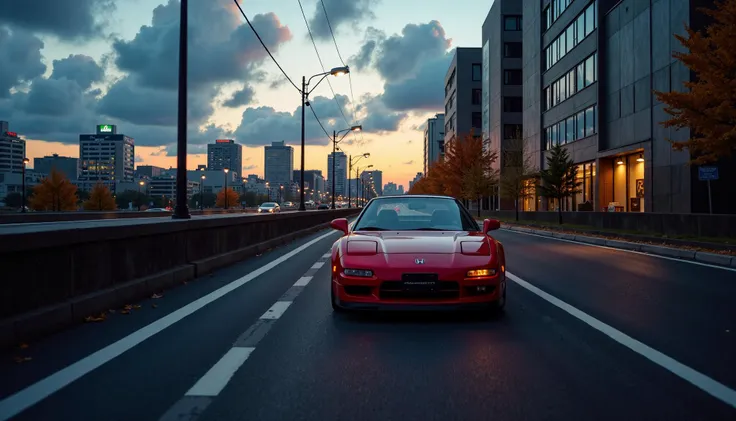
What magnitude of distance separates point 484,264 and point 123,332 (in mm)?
3540

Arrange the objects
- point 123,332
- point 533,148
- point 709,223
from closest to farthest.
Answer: point 123,332
point 709,223
point 533,148

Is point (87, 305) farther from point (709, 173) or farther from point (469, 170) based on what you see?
point (469, 170)

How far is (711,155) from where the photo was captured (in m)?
18.0

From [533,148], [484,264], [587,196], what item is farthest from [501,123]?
[484,264]

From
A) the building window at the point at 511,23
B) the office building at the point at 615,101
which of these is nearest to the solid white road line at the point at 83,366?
the office building at the point at 615,101

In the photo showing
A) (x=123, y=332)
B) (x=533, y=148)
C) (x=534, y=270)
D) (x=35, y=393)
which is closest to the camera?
(x=35, y=393)

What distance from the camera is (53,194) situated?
8288 centimetres

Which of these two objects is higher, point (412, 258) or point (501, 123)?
point (501, 123)

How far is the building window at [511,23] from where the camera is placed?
64.1 meters

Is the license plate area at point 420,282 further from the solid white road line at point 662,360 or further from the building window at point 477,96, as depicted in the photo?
the building window at point 477,96

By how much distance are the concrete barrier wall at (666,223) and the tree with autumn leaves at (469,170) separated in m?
24.5

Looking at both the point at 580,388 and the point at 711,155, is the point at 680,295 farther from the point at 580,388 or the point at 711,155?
the point at 711,155

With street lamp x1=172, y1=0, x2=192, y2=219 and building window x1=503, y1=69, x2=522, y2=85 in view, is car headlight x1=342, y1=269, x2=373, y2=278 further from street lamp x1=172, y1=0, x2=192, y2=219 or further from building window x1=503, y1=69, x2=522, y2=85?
building window x1=503, y1=69, x2=522, y2=85

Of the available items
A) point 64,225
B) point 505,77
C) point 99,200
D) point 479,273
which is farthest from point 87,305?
point 99,200
